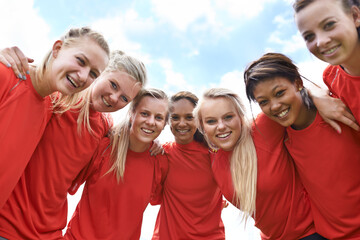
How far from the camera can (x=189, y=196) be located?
11.2ft

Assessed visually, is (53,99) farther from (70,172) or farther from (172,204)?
(172,204)

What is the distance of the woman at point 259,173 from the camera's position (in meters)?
2.85

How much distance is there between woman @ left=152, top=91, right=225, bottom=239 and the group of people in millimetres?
13

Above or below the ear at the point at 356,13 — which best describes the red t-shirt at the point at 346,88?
below

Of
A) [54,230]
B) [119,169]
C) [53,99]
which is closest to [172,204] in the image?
[119,169]

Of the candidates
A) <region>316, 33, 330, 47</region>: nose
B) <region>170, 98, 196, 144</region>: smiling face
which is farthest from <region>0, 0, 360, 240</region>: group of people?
<region>170, 98, 196, 144</region>: smiling face

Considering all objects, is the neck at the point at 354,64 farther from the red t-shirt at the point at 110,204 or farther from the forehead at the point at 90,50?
the red t-shirt at the point at 110,204

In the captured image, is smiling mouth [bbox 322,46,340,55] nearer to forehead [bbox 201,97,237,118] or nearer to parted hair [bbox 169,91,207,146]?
forehead [bbox 201,97,237,118]

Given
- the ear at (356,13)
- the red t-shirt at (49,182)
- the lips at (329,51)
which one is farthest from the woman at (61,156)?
the ear at (356,13)

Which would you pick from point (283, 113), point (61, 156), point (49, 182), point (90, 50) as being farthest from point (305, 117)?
point (49, 182)

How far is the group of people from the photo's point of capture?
2.35 metres

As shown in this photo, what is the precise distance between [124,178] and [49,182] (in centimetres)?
85

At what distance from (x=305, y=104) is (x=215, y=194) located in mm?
1623

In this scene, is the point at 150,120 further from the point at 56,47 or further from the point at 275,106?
the point at 275,106
